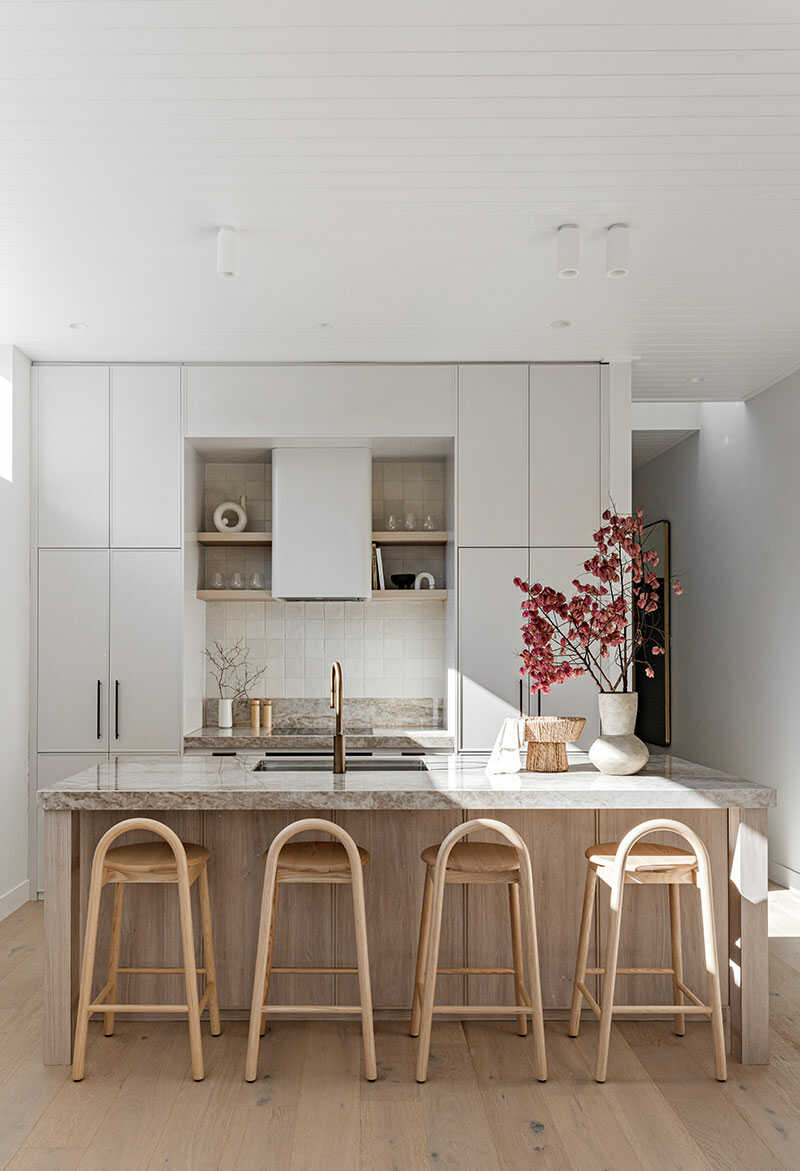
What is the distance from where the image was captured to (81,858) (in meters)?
3.38

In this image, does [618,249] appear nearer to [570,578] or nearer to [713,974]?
[570,578]

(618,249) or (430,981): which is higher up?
(618,249)

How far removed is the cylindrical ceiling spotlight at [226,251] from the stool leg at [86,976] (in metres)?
2.11

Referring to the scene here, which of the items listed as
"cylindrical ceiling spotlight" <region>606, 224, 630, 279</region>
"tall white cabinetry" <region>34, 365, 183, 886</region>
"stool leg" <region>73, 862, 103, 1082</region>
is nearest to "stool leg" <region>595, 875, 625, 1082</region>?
"stool leg" <region>73, 862, 103, 1082</region>

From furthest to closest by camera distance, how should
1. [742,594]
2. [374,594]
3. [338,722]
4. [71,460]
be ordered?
[742,594] < [374,594] < [71,460] < [338,722]

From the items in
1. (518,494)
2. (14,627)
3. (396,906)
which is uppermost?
(518,494)

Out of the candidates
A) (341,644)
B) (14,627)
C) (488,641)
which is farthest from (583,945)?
(14,627)

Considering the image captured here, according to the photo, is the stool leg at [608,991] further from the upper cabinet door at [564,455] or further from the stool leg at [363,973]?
the upper cabinet door at [564,455]

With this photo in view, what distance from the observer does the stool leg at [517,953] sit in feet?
10.8

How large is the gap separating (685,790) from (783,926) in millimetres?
2072

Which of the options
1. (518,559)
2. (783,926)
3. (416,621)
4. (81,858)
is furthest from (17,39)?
(783,926)

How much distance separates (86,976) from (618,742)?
74.0 inches

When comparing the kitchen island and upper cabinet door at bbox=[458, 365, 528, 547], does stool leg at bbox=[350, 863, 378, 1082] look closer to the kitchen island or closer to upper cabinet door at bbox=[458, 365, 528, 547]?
the kitchen island

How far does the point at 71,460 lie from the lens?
17.4 feet
